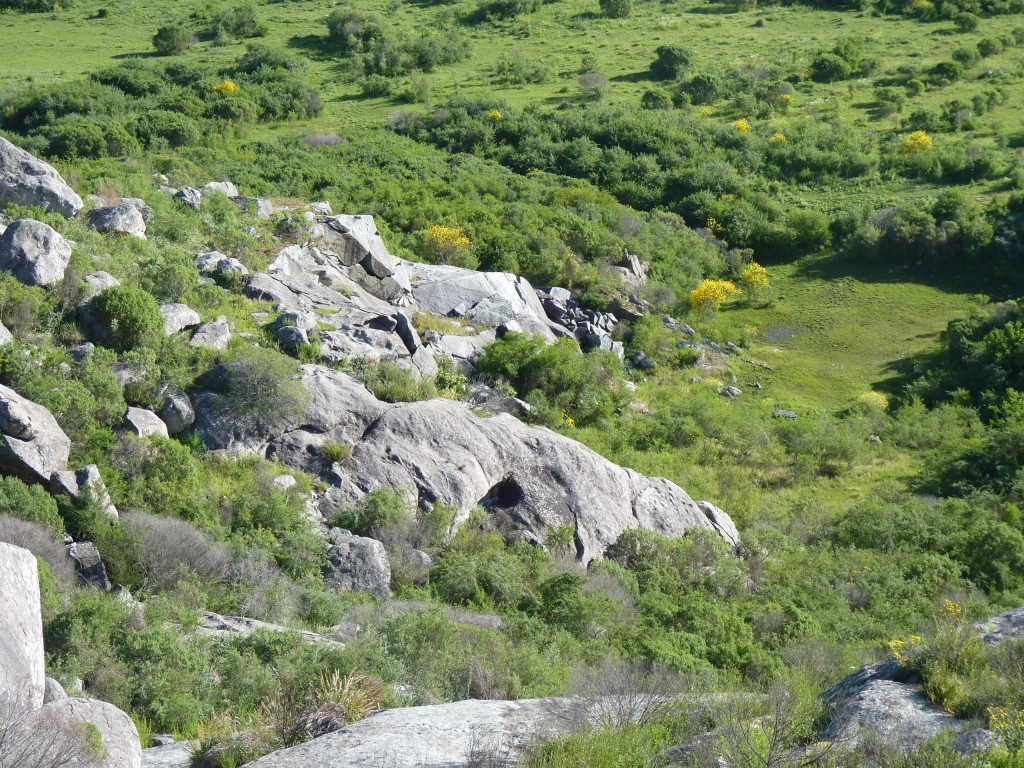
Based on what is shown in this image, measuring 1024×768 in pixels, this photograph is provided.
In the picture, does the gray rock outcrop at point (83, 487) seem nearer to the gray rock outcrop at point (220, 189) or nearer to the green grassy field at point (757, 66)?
the gray rock outcrop at point (220, 189)

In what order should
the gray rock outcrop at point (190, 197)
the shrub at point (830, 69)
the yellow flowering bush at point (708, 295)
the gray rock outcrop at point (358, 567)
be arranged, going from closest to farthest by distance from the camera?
the gray rock outcrop at point (358, 567) < the gray rock outcrop at point (190, 197) < the yellow flowering bush at point (708, 295) < the shrub at point (830, 69)

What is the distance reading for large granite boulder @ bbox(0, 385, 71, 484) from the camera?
11766 mm

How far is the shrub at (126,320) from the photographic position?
14836 mm

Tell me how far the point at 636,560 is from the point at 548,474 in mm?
2001

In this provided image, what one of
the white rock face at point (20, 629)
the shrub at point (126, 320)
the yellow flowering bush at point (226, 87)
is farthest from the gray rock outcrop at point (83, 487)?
the yellow flowering bush at point (226, 87)

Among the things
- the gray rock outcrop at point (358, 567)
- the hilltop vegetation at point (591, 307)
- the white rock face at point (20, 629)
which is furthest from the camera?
the gray rock outcrop at point (358, 567)

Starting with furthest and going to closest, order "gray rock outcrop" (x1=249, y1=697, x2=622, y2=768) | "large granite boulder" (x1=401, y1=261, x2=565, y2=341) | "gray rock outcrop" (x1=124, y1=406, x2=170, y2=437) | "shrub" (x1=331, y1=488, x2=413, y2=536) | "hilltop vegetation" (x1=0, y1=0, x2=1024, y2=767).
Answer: "large granite boulder" (x1=401, y1=261, x2=565, y2=341), "shrub" (x1=331, y1=488, x2=413, y2=536), "gray rock outcrop" (x1=124, y1=406, x2=170, y2=437), "hilltop vegetation" (x1=0, y1=0, x2=1024, y2=767), "gray rock outcrop" (x1=249, y1=697, x2=622, y2=768)

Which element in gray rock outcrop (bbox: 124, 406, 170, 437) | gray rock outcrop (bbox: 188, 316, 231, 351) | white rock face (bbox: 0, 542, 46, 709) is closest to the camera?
white rock face (bbox: 0, 542, 46, 709)

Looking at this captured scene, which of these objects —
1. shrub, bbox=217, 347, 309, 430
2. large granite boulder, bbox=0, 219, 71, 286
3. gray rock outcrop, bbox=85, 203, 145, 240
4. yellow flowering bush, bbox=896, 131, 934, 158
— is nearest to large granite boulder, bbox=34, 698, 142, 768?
shrub, bbox=217, 347, 309, 430

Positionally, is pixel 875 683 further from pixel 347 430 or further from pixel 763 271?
pixel 763 271

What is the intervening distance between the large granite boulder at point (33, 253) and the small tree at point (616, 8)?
45.5m

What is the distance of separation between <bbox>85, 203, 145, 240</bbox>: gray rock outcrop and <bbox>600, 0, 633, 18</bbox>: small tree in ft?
139

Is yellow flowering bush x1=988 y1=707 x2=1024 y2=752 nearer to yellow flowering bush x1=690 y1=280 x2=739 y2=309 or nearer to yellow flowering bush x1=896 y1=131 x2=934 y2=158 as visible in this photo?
yellow flowering bush x1=690 y1=280 x2=739 y2=309

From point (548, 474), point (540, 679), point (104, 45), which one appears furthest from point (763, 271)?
point (104, 45)
